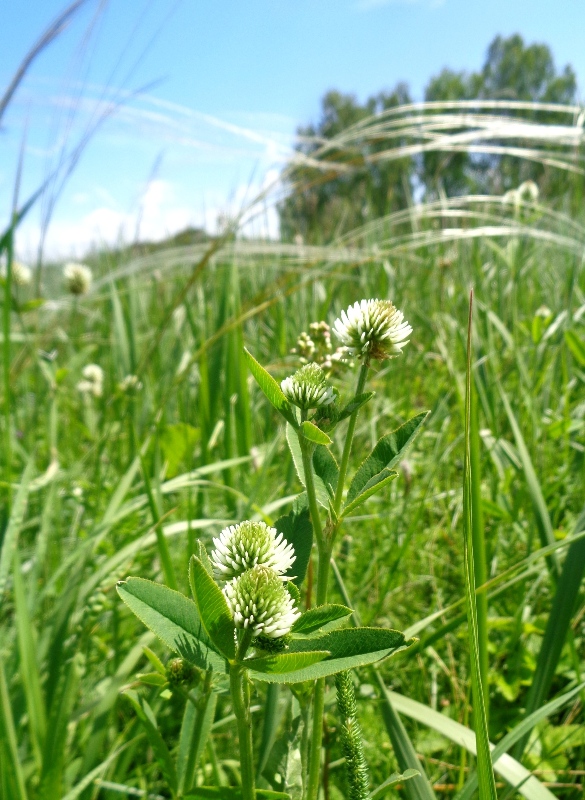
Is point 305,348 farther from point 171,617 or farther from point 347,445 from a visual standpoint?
point 171,617

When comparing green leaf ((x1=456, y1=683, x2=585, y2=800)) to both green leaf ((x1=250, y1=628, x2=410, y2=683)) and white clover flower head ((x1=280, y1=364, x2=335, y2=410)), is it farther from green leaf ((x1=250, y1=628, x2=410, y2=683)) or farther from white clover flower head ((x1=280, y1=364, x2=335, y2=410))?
white clover flower head ((x1=280, y1=364, x2=335, y2=410))

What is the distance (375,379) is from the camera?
245cm

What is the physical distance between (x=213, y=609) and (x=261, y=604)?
0.04m

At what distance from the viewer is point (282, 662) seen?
1.59 ft

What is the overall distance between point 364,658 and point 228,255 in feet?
6.40

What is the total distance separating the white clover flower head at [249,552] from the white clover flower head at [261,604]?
0.03 metres

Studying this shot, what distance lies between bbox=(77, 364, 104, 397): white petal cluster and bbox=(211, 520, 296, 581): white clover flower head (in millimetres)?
1902

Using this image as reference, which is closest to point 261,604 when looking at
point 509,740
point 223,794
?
point 223,794

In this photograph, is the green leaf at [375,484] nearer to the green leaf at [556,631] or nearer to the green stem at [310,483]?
the green stem at [310,483]

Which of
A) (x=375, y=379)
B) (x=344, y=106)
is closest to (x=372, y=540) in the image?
(x=375, y=379)

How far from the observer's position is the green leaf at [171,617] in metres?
0.52

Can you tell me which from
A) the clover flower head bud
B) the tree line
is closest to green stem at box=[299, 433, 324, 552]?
the clover flower head bud

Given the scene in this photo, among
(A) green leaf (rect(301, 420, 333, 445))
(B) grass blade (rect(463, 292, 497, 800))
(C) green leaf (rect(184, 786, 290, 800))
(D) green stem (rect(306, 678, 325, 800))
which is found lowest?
(C) green leaf (rect(184, 786, 290, 800))

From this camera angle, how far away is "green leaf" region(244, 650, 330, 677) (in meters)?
0.46
